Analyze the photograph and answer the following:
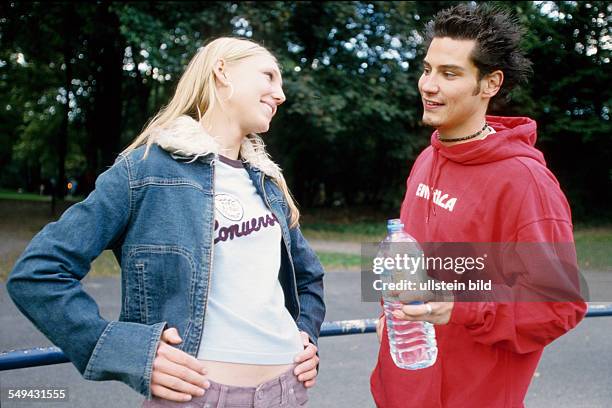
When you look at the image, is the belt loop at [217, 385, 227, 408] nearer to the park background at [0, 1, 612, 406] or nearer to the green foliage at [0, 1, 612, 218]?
the park background at [0, 1, 612, 406]

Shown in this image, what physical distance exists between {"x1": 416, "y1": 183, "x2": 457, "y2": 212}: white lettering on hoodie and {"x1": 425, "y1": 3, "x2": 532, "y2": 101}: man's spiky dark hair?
1.53 feet

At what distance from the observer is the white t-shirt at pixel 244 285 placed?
6.04 feet

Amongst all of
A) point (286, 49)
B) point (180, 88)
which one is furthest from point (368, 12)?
point (180, 88)

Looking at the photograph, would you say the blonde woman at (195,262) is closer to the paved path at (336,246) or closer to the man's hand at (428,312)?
the man's hand at (428,312)

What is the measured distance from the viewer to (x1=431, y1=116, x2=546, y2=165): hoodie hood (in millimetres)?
2088

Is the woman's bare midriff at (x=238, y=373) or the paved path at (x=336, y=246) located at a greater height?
the woman's bare midriff at (x=238, y=373)

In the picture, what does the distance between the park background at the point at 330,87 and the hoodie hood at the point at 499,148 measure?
27.9ft

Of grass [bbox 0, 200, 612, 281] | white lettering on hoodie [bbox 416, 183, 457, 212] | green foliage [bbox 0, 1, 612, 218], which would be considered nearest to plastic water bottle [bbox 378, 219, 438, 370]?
white lettering on hoodie [bbox 416, 183, 457, 212]

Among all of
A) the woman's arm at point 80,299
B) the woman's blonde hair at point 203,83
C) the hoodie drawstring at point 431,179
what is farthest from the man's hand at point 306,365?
the woman's blonde hair at point 203,83

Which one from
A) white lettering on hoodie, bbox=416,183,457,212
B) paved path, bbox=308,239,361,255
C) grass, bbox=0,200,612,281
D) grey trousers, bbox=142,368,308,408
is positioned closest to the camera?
grey trousers, bbox=142,368,308,408

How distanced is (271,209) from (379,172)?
2535cm

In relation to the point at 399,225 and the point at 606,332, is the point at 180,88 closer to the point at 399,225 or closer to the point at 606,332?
the point at 399,225

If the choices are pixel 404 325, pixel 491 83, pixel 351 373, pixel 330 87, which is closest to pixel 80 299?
pixel 404 325

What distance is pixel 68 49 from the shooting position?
21953 mm
